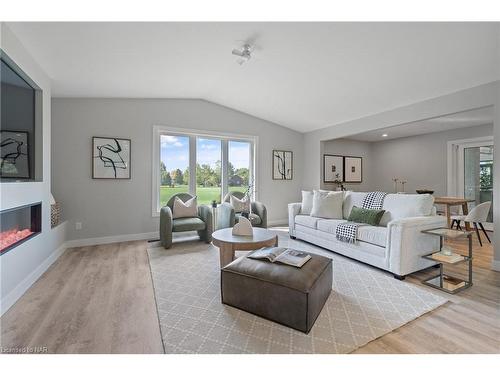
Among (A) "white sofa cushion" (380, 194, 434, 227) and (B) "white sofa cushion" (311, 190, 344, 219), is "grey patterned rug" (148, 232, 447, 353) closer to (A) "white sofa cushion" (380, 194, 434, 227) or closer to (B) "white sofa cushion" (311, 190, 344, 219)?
(A) "white sofa cushion" (380, 194, 434, 227)

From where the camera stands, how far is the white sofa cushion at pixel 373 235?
289 centimetres

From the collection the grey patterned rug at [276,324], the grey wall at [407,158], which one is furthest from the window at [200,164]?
the grey patterned rug at [276,324]

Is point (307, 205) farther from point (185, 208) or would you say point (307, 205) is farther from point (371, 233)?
point (185, 208)

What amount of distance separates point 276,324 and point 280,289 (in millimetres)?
276

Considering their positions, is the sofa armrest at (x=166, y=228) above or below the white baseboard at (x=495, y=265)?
above

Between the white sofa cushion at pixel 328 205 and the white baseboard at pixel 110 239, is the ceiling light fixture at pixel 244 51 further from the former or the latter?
the white baseboard at pixel 110 239

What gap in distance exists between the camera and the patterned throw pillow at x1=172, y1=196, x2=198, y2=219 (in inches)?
169

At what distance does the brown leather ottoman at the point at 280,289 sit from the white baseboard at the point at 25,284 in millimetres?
1833

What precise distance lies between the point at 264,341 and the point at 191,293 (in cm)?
97

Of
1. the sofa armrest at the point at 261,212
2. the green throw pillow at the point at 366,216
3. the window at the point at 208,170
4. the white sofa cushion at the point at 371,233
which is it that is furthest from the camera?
the window at the point at 208,170

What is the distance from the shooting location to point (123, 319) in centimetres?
194

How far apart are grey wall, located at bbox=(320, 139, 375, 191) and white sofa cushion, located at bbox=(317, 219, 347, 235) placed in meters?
3.02

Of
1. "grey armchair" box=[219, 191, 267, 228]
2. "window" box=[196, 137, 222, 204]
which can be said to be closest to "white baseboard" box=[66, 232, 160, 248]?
"window" box=[196, 137, 222, 204]

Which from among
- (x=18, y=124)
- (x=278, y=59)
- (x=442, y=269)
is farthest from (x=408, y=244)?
(x=18, y=124)
